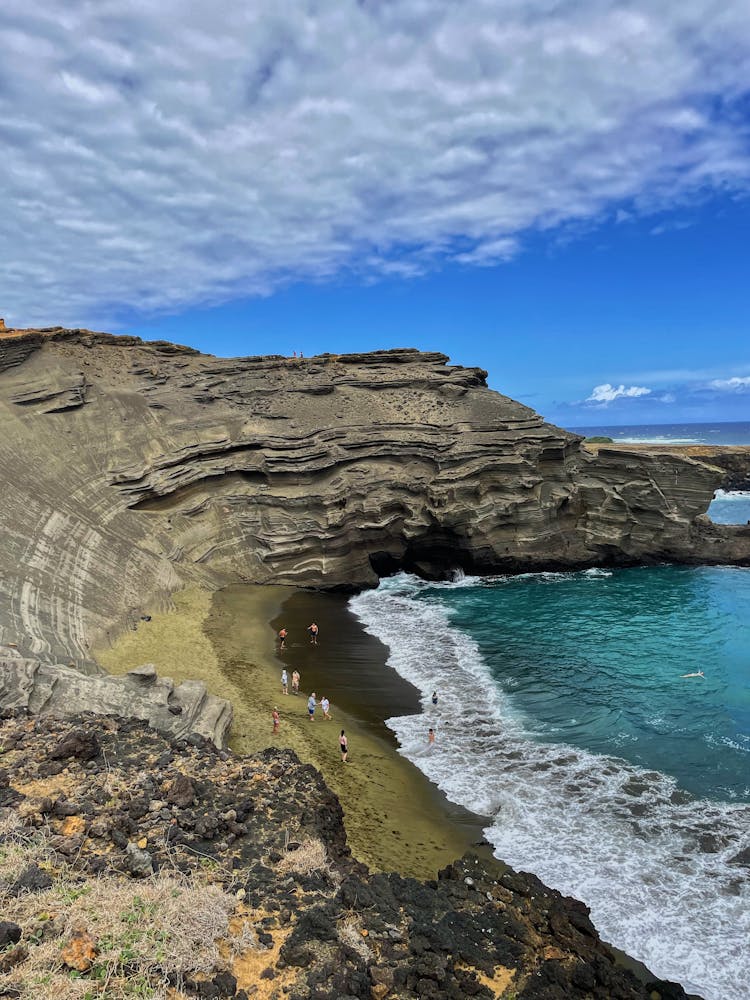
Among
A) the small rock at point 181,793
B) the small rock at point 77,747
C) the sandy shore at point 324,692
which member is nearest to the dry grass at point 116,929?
the small rock at point 181,793

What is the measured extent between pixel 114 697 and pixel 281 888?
778cm

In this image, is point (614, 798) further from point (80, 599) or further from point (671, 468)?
point (671, 468)

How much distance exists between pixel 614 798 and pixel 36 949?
518 inches

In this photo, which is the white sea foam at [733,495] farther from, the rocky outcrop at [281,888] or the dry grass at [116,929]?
the dry grass at [116,929]

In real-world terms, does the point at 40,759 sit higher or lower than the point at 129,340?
lower

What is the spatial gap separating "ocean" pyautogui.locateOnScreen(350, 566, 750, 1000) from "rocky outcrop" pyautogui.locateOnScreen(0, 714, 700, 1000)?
171cm

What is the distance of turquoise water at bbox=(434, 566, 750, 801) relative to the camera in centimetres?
1764

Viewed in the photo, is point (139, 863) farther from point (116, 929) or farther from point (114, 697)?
point (114, 697)

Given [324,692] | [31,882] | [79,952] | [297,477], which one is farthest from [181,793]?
[297,477]

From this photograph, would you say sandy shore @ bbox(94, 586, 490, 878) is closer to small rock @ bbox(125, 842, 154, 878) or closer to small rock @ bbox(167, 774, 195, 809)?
small rock @ bbox(167, 774, 195, 809)

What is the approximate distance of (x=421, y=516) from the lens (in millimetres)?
34688

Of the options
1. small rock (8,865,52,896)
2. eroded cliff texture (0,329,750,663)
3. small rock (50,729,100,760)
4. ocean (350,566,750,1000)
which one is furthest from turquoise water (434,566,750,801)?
small rock (8,865,52,896)

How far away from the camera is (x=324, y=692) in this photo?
843 inches

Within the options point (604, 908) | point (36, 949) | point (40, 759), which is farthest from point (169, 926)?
point (604, 908)
